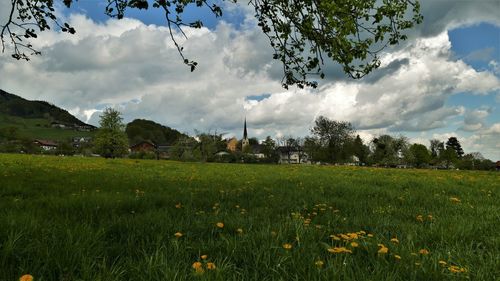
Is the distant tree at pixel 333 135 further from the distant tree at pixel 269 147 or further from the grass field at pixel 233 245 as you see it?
the grass field at pixel 233 245

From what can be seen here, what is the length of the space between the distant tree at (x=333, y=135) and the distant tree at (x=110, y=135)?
58066 mm

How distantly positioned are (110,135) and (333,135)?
63326 mm

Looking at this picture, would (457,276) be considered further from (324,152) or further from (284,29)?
(324,152)

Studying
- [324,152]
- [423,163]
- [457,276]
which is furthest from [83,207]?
[423,163]

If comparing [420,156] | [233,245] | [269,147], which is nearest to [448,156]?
[420,156]

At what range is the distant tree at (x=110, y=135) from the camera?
6450 centimetres

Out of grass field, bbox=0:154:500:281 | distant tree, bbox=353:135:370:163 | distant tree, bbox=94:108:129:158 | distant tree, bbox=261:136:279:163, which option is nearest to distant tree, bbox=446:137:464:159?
distant tree, bbox=353:135:370:163

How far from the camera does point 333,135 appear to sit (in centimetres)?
10388

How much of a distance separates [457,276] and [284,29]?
6.03m

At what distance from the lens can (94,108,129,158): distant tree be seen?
64500mm

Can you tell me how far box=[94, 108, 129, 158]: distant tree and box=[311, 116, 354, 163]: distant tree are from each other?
5807cm

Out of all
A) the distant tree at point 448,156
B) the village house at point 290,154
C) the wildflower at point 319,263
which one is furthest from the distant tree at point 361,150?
the wildflower at point 319,263

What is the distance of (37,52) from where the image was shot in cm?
922

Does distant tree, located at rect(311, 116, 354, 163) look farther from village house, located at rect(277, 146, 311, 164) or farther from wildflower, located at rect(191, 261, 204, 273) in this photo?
wildflower, located at rect(191, 261, 204, 273)
